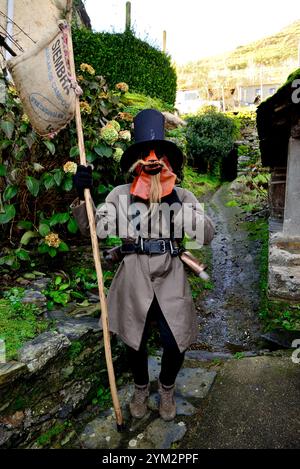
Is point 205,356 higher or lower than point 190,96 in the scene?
lower

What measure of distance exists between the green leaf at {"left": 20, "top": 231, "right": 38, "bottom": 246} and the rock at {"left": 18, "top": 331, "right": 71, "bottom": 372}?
1.21 m

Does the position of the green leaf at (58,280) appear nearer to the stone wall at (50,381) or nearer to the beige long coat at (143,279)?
the stone wall at (50,381)

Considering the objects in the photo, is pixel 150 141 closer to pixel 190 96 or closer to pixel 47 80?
pixel 47 80

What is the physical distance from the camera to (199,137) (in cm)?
1160

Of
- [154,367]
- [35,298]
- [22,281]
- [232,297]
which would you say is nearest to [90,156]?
[22,281]

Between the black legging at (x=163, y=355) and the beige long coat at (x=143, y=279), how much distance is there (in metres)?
0.06

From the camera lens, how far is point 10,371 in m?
2.06

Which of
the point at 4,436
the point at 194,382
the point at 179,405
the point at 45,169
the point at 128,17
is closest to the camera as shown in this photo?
the point at 4,436

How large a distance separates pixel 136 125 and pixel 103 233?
0.78 m

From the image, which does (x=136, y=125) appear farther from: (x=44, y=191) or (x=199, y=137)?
(x=199, y=137)

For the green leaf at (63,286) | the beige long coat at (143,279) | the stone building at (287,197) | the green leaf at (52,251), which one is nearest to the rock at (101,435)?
the beige long coat at (143,279)

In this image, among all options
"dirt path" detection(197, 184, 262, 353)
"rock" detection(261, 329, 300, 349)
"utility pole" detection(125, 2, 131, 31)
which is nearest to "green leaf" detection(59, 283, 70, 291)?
"dirt path" detection(197, 184, 262, 353)

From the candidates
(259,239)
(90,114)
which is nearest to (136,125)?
(90,114)

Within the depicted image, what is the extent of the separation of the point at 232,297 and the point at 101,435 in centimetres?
315
